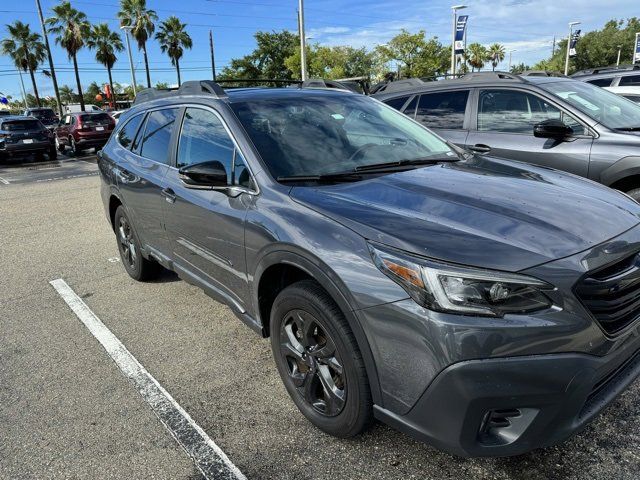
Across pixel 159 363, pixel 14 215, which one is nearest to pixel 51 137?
pixel 14 215

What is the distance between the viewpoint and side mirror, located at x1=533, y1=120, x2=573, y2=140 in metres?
4.61

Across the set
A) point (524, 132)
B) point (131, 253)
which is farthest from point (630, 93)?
point (131, 253)

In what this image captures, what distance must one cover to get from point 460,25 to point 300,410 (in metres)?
32.0

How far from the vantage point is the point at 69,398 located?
293cm

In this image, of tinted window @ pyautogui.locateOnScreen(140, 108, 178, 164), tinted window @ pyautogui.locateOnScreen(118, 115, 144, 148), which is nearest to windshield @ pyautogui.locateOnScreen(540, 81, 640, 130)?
tinted window @ pyautogui.locateOnScreen(140, 108, 178, 164)

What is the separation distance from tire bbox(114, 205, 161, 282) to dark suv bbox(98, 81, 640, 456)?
4.25ft

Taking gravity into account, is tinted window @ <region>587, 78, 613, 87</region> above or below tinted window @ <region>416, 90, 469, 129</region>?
above

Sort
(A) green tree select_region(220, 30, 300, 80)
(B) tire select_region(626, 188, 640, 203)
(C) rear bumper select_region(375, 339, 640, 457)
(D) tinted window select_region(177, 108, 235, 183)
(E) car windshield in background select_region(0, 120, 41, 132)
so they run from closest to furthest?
(C) rear bumper select_region(375, 339, 640, 457) < (D) tinted window select_region(177, 108, 235, 183) < (B) tire select_region(626, 188, 640, 203) < (E) car windshield in background select_region(0, 120, 41, 132) < (A) green tree select_region(220, 30, 300, 80)

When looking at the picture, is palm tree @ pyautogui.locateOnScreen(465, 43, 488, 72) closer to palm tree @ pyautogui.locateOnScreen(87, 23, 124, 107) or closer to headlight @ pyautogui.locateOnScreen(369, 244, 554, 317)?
palm tree @ pyautogui.locateOnScreen(87, 23, 124, 107)

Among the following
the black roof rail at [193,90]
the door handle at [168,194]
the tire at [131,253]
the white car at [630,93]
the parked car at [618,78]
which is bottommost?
the tire at [131,253]

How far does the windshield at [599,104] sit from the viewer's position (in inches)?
190

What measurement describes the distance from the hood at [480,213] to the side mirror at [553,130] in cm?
195

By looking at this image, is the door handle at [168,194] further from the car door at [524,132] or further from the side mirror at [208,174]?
the car door at [524,132]

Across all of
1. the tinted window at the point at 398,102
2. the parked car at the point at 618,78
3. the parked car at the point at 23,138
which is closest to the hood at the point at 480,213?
the tinted window at the point at 398,102
